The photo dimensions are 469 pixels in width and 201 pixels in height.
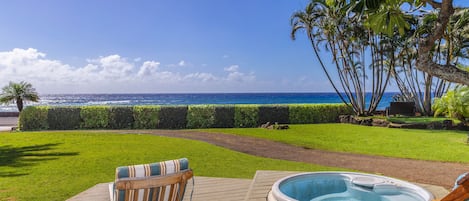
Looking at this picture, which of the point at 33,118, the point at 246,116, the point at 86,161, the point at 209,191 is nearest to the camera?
the point at 209,191

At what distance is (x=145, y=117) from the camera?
18703 millimetres

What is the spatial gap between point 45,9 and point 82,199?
48.4ft

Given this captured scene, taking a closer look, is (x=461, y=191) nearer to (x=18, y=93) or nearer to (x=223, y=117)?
(x=223, y=117)

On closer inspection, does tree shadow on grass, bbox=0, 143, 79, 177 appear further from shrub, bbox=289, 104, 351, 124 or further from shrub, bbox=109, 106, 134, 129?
shrub, bbox=289, 104, 351, 124

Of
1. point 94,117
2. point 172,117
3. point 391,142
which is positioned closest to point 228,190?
point 391,142

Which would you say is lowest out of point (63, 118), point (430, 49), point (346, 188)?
point (346, 188)

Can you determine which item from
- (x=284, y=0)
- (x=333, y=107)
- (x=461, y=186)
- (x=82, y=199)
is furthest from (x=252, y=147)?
(x=284, y=0)

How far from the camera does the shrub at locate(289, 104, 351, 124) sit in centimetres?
1975

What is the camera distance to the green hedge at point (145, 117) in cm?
1841

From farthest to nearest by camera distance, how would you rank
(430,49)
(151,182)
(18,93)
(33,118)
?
(18,93)
(33,118)
(430,49)
(151,182)

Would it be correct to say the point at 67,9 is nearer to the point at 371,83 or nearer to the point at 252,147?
the point at 252,147

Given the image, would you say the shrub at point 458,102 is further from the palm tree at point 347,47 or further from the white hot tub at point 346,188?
the white hot tub at point 346,188

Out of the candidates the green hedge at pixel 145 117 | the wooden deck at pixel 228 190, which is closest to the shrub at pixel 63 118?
the green hedge at pixel 145 117

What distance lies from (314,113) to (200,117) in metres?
7.05
